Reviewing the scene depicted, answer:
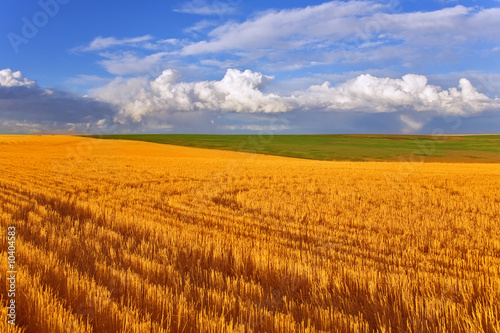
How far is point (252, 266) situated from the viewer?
5676 millimetres

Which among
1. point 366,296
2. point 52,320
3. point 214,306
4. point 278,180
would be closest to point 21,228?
point 52,320

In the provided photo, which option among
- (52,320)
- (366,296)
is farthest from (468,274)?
(52,320)

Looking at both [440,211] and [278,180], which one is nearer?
[440,211]

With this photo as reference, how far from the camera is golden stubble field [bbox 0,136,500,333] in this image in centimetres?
378

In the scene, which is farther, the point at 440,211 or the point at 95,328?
the point at 440,211

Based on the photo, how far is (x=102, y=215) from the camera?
9.73 metres

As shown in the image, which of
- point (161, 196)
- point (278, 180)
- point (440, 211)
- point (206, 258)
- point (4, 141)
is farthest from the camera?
point (4, 141)

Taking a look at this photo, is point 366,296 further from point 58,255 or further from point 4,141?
point 4,141

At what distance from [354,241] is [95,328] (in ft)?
18.7

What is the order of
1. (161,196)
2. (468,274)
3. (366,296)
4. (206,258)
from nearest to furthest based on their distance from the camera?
(366,296) < (468,274) < (206,258) < (161,196)

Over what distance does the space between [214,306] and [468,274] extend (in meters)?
4.02

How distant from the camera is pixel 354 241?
7992 mm

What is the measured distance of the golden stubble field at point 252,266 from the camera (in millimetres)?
3779

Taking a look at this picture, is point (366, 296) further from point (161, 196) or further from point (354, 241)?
point (161, 196)
